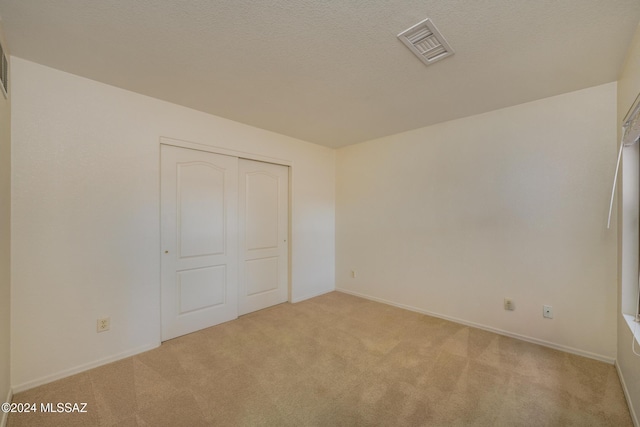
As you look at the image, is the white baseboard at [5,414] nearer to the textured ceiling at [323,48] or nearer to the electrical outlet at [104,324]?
the electrical outlet at [104,324]

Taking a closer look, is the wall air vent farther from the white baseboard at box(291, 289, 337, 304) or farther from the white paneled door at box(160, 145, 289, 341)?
the white baseboard at box(291, 289, 337, 304)

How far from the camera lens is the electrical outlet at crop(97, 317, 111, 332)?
215 centimetres

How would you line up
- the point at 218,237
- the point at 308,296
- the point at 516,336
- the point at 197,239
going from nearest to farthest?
the point at 516,336 → the point at 197,239 → the point at 218,237 → the point at 308,296

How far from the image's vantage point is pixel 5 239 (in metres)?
1.67

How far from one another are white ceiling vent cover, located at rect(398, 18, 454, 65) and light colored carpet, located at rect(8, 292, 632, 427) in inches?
93.9

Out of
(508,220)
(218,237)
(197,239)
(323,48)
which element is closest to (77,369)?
(197,239)

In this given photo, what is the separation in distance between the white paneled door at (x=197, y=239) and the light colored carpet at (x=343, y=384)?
0.29 metres

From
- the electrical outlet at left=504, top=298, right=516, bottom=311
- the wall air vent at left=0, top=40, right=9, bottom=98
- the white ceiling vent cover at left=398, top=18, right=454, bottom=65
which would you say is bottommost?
the electrical outlet at left=504, top=298, right=516, bottom=311

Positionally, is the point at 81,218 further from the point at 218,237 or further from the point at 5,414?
the point at 5,414

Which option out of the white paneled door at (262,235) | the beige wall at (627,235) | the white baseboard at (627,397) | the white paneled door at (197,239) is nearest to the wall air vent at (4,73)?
the white paneled door at (197,239)

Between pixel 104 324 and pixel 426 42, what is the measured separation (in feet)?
10.9

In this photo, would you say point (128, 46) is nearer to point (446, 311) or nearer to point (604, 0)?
point (604, 0)

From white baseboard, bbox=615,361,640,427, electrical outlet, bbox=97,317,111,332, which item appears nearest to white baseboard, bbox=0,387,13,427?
electrical outlet, bbox=97,317,111,332

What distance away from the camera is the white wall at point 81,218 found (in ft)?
6.11
